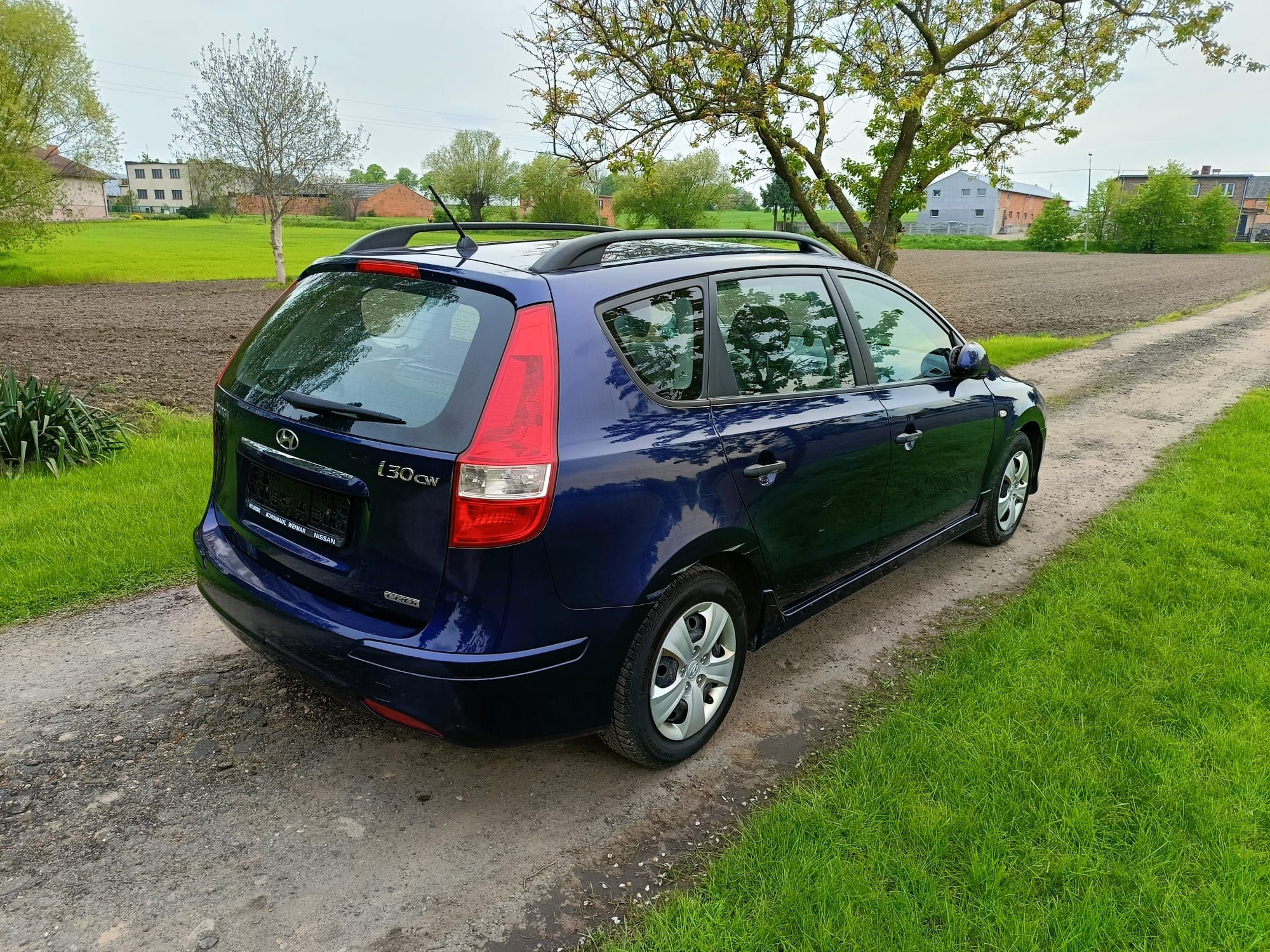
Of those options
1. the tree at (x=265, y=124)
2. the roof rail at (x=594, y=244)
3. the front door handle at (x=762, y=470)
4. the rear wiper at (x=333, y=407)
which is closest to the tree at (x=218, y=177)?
the tree at (x=265, y=124)

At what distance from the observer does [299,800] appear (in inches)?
111

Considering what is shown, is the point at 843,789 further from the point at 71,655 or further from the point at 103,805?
the point at 71,655

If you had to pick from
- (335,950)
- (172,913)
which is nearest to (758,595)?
(335,950)

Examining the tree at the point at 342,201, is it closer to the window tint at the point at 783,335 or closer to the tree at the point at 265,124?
the tree at the point at 265,124

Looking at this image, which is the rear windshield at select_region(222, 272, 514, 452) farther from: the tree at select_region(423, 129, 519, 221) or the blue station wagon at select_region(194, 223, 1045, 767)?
the tree at select_region(423, 129, 519, 221)

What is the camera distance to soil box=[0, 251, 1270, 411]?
10656 millimetres

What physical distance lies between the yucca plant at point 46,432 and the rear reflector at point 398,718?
492 centimetres

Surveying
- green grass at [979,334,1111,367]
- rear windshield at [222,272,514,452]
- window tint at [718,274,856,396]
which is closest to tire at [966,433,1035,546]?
window tint at [718,274,856,396]

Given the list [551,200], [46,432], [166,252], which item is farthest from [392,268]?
[551,200]

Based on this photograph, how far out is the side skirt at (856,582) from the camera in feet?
11.1

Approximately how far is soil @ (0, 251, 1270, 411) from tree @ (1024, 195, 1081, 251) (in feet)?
130

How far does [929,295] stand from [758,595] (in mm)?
28538

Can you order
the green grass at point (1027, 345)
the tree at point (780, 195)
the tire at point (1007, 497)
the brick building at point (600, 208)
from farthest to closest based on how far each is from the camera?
1. the brick building at point (600, 208)
2. the green grass at point (1027, 345)
3. the tree at point (780, 195)
4. the tire at point (1007, 497)

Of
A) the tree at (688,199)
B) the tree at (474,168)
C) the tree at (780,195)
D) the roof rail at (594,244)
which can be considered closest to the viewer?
the roof rail at (594,244)
